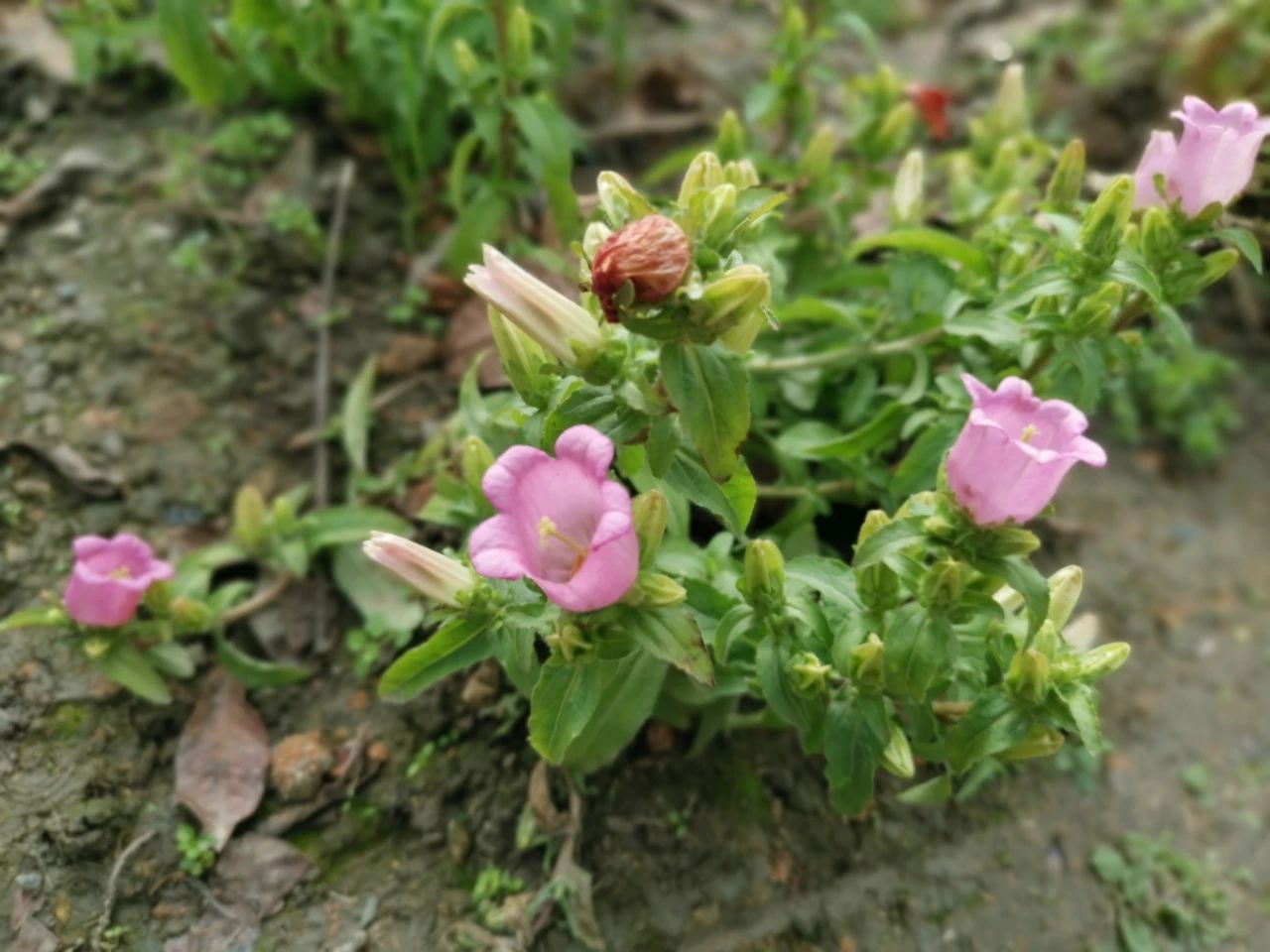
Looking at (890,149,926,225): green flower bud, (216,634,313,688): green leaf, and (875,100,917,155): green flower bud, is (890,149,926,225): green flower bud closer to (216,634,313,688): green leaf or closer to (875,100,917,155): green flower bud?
(875,100,917,155): green flower bud

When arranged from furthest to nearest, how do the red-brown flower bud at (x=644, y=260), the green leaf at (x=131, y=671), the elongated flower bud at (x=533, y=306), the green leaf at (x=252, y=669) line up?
1. the green leaf at (x=252, y=669)
2. the green leaf at (x=131, y=671)
3. the elongated flower bud at (x=533, y=306)
4. the red-brown flower bud at (x=644, y=260)

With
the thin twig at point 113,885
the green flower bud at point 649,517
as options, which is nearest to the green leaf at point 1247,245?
the green flower bud at point 649,517

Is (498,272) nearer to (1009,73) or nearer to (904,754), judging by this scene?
(904,754)

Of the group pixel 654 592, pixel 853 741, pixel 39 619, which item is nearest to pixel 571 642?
pixel 654 592

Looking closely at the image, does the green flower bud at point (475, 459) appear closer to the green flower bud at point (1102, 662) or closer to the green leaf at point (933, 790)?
the green leaf at point (933, 790)

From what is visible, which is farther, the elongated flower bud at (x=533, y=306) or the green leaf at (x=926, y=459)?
the green leaf at (x=926, y=459)

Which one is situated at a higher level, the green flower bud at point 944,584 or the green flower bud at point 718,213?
the green flower bud at point 718,213
